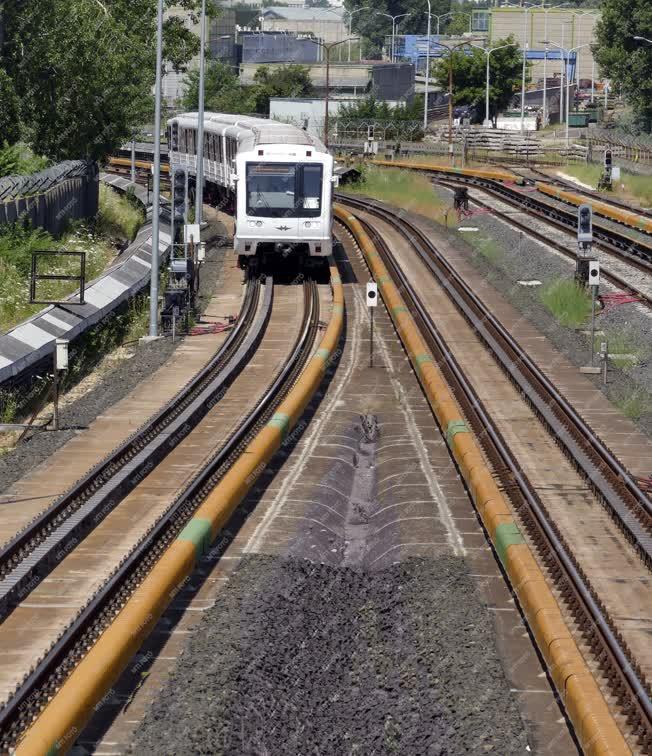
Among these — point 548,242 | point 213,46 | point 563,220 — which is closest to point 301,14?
point 213,46

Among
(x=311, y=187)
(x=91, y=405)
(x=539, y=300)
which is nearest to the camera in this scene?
(x=91, y=405)

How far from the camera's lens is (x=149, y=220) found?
42.2 meters

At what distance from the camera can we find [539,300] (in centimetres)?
3200

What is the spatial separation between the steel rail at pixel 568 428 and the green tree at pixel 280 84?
209 ft

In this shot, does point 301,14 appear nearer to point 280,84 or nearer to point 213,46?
point 213,46

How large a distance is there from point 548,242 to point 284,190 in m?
11.3

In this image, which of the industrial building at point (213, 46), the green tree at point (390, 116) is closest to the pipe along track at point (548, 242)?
the green tree at point (390, 116)

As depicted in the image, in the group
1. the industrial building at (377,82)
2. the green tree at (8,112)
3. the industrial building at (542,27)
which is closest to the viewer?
the green tree at (8,112)

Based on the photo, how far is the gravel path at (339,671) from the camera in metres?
10.1

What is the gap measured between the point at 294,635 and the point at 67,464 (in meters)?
6.57

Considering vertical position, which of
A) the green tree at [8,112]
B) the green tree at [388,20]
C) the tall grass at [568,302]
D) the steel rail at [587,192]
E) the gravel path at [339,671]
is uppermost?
the green tree at [388,20]

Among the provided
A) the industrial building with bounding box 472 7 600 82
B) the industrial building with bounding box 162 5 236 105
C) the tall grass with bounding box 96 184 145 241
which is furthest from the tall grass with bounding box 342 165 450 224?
the industrial building with bounding box 472 7 600 82

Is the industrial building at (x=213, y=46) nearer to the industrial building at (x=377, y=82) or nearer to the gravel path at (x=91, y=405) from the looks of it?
the industrial building at (x=377, y=82)

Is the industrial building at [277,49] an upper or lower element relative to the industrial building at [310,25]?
lower
